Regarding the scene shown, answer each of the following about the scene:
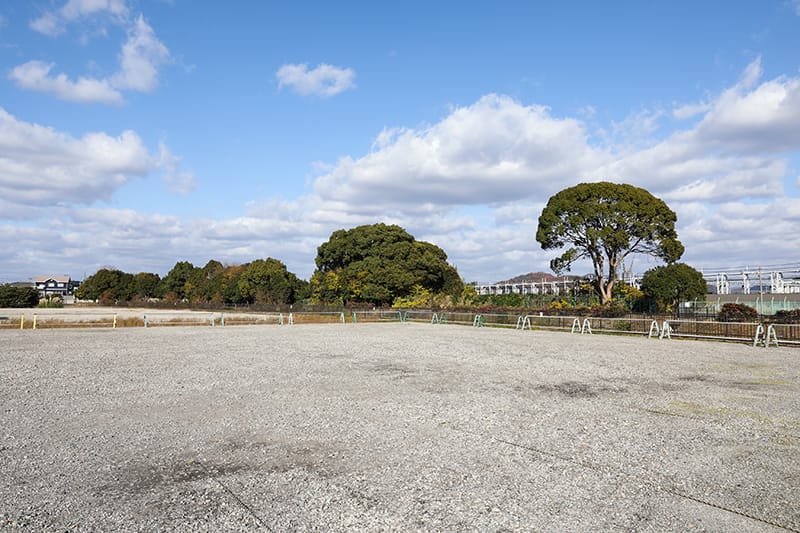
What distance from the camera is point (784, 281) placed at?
49469 mm

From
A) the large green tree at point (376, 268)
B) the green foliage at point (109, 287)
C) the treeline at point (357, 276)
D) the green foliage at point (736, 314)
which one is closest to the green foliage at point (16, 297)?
the green foliage at point (109, 287)

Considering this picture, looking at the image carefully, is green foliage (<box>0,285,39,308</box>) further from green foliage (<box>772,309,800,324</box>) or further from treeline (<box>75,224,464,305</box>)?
green foliage (<box>772,309,800,324</box>)

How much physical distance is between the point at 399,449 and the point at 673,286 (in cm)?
3253

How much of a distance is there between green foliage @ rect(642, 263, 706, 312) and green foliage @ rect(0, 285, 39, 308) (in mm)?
85576

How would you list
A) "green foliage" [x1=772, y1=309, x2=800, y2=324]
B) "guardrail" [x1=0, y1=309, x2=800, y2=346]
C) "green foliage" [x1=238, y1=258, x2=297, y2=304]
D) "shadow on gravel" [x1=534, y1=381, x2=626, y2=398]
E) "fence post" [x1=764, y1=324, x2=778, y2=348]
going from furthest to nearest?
1. "green foliage" [x1=238, y1=258, x2=297, y2=304]
2. "green foliage" [x1=772, y1=309, x2=800, y2=324]
3. "guardrail" [x1=0, y1=309, x2=800, y2=346]
4. "fence post" [x1=764, y1=324, x2=778, y2=348]
5. "shadow on gravel" [x1=534, y1=381, x2=626, y2=398]

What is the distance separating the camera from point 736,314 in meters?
23.7

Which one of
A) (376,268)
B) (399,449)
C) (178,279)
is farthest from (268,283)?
(399,449)

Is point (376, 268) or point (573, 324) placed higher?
point (376, 268)

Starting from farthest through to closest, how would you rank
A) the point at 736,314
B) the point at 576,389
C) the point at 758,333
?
the point at 736,314, the point at 758,333, the point at 576,389

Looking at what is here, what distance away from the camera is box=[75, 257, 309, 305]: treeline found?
239 feet

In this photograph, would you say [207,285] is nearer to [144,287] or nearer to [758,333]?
[144,287]

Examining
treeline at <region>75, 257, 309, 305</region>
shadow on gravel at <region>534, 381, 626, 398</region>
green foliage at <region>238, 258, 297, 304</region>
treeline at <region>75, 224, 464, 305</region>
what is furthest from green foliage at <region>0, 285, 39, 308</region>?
shadow on gravel at <region>534, 381, 626, 398</region>

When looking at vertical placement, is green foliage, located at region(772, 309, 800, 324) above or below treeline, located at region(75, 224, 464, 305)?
below

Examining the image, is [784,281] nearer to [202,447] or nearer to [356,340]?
[356,340]
